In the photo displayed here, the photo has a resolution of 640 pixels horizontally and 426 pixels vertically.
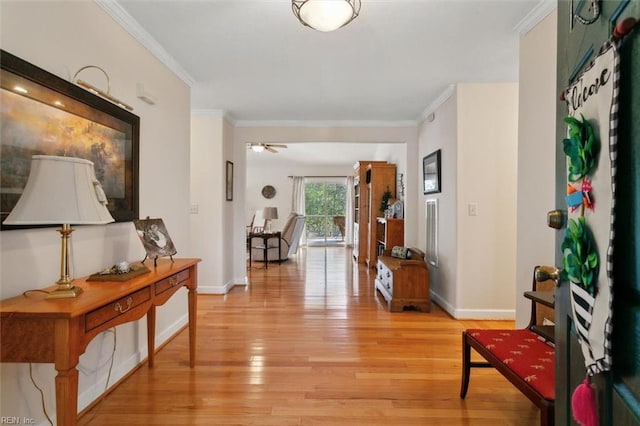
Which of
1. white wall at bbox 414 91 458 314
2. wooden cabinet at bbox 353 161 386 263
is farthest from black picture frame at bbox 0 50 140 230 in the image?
wooden cabinet at bbox 353 161 386 263

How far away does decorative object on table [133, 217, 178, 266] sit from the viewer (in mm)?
2084

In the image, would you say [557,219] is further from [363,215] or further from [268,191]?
[268,191]

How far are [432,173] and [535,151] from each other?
5.89ft

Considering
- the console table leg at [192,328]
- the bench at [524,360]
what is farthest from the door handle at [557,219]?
the console table leg at [192,328]

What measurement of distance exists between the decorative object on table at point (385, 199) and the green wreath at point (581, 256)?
17.4 ft

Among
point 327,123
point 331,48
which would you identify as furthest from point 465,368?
point 327,123

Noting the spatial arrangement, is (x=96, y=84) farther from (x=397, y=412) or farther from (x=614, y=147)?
(x=397, y=412)

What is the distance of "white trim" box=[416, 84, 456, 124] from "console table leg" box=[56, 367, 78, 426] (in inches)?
143

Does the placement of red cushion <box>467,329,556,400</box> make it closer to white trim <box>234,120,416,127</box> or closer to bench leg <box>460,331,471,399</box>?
bench leg <box>460,331,471,399</box>

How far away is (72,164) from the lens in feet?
4.32

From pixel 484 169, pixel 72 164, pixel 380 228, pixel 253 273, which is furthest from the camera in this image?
pixel 380 228

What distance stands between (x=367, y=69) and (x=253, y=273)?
3858 mm

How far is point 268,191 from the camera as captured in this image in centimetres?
975

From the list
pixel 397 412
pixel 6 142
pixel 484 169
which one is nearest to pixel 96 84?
pixel 6 142
